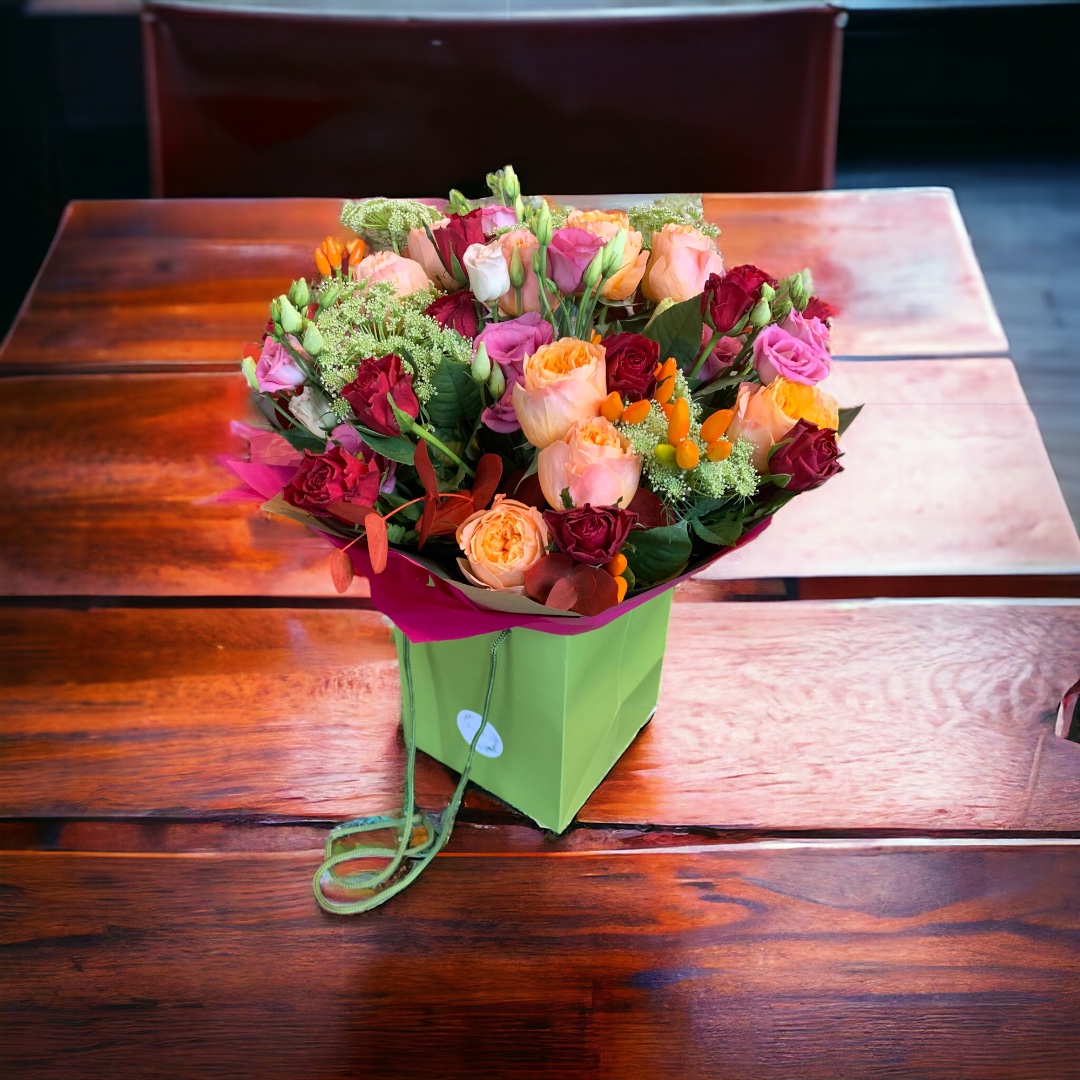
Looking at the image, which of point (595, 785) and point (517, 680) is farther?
point (595, 785)

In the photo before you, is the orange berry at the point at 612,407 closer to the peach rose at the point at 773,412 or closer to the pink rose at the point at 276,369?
the peach rose at the point at 773,412

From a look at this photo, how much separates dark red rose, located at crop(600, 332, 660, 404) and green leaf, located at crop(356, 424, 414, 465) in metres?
0.12

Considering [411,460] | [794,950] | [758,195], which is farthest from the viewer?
[758,195]

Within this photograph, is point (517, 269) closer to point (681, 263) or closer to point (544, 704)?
point (681, 263)

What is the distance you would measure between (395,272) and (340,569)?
0.65 ft

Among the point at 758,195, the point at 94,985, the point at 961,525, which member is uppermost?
the point at 758,195

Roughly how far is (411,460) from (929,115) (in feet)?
11.2

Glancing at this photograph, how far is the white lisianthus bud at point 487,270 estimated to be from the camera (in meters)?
0.67

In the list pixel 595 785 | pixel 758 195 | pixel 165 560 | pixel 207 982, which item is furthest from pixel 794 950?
pixel 758 195

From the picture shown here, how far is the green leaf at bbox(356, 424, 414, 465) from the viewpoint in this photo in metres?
0.65

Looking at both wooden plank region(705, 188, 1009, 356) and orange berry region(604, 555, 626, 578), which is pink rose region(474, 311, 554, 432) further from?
wooden plank region(705, 188, 1009, 356)

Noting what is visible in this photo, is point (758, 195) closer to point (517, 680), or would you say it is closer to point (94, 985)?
point (517, 680)

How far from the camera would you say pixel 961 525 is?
1.07 meters

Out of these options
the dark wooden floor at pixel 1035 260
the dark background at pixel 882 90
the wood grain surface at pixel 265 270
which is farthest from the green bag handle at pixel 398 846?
the dark background at pixel 882 90
